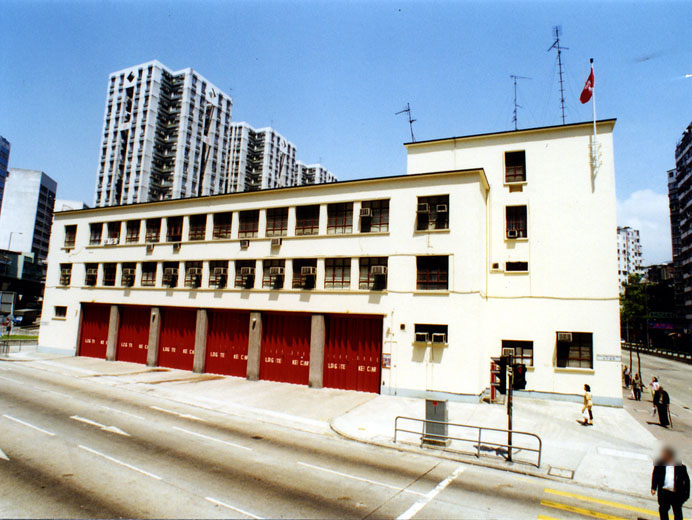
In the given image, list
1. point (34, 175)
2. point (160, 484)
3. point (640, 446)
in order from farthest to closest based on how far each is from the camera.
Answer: point (34, 175), point (640, 446), point (160, 484)

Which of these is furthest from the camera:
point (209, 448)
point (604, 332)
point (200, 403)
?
point (604, 332)

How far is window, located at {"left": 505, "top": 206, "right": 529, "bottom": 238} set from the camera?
Result: 24594 mm

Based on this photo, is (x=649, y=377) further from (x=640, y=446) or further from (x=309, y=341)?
(x=309, y=341)

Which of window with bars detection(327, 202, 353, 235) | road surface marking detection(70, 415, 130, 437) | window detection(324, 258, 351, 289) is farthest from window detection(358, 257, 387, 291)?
road surface marking detection(70, 415, 130, 437)

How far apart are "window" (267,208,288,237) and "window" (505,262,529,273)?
45.7 ft

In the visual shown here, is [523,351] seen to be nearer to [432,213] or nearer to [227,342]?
[432,213]

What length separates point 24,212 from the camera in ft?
404

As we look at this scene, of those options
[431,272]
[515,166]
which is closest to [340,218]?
[431,272]

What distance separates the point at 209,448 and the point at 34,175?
14787 centimetres

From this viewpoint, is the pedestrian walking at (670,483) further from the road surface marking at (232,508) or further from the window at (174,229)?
the window at (174,229)

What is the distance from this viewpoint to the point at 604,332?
22109 millimetres

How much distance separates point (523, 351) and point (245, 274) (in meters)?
17.5

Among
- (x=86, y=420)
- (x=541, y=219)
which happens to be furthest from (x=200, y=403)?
(x=541, y=219)

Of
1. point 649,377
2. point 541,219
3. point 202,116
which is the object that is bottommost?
point 649,377
